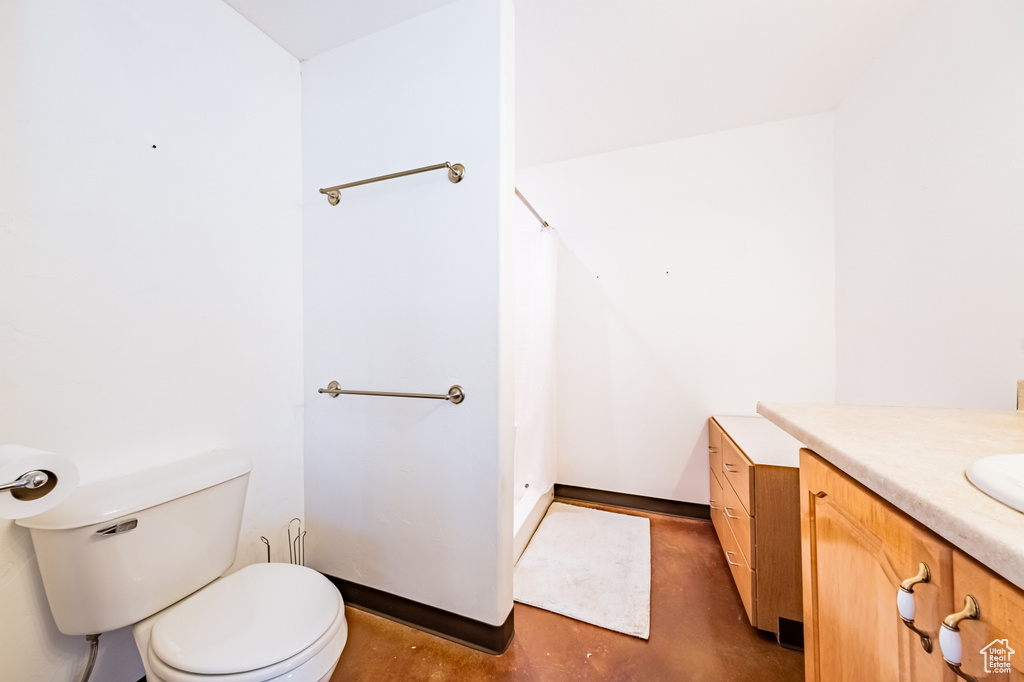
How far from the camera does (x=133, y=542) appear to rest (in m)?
0.93

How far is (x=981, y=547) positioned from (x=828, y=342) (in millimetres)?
2176

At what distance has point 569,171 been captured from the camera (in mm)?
2543

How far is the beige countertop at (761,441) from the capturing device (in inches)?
53.9

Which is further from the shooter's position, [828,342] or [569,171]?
[569,171]

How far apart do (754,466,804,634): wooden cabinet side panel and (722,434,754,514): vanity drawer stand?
0.09ft

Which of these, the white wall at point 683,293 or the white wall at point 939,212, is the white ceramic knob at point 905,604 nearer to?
the white wall at point 939,212

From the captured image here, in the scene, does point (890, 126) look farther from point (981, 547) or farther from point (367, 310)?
point (367, 310)

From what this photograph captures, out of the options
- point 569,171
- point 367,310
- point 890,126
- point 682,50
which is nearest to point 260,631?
point 367,310

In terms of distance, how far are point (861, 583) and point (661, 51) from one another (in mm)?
1976

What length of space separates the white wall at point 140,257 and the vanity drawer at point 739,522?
1.78m

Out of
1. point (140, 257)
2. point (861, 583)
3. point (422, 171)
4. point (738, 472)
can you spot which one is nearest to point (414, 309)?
point (422, 171)

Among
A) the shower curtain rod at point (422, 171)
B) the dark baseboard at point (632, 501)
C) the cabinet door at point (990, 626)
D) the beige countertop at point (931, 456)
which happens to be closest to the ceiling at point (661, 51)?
the shower curtain rod at point (422, 171)

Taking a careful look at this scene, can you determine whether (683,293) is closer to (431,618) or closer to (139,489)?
(431,618)

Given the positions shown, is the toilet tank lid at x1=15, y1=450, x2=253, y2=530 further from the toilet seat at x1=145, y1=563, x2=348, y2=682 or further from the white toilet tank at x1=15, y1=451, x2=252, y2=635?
the toilet seat at x1=145, y1=563, x2=348, y2=682
